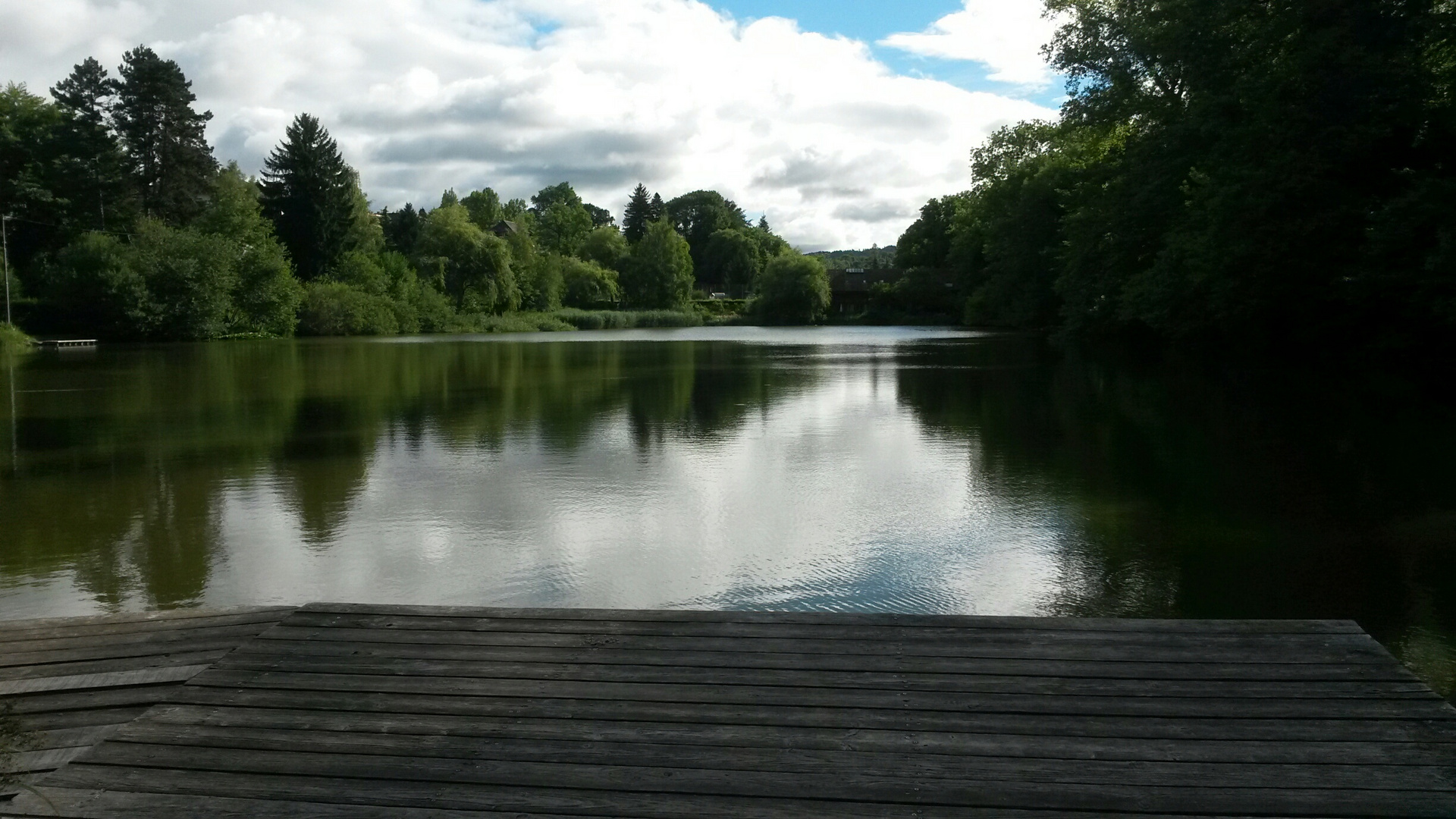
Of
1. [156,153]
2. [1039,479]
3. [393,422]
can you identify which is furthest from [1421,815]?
[156,153]

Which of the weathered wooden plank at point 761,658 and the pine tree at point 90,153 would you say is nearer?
the weathered wooden plank at point 761,658

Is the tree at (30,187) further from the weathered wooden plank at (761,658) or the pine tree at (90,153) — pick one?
the weathered wooden plank at (761,658)

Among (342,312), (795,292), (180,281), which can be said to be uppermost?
(180,281)

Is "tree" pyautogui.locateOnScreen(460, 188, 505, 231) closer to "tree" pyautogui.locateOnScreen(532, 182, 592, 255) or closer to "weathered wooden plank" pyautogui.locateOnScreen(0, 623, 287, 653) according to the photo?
"tree" pyautogui.locateOnScreen(532, 182, 592, 255)

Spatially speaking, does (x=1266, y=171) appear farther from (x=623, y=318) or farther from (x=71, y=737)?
(x=623, y=318)

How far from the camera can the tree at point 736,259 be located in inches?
4274

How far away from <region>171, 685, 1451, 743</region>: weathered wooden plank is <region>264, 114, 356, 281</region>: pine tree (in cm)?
6047

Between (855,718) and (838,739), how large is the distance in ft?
0.55

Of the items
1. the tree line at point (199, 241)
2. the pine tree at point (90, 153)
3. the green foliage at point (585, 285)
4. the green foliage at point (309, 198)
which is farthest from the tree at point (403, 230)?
the pine tree at point (90, 153)

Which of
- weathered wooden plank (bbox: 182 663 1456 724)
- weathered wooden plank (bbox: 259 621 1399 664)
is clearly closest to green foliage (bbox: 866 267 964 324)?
weathered wooden plank (bbox: 259 621 1399 664)

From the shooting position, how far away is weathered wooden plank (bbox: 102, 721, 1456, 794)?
3.07 m

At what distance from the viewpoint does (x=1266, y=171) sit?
21906 millimetres

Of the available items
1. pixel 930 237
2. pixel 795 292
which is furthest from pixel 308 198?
pixel 930 237

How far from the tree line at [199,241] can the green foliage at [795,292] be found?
53.1ft
